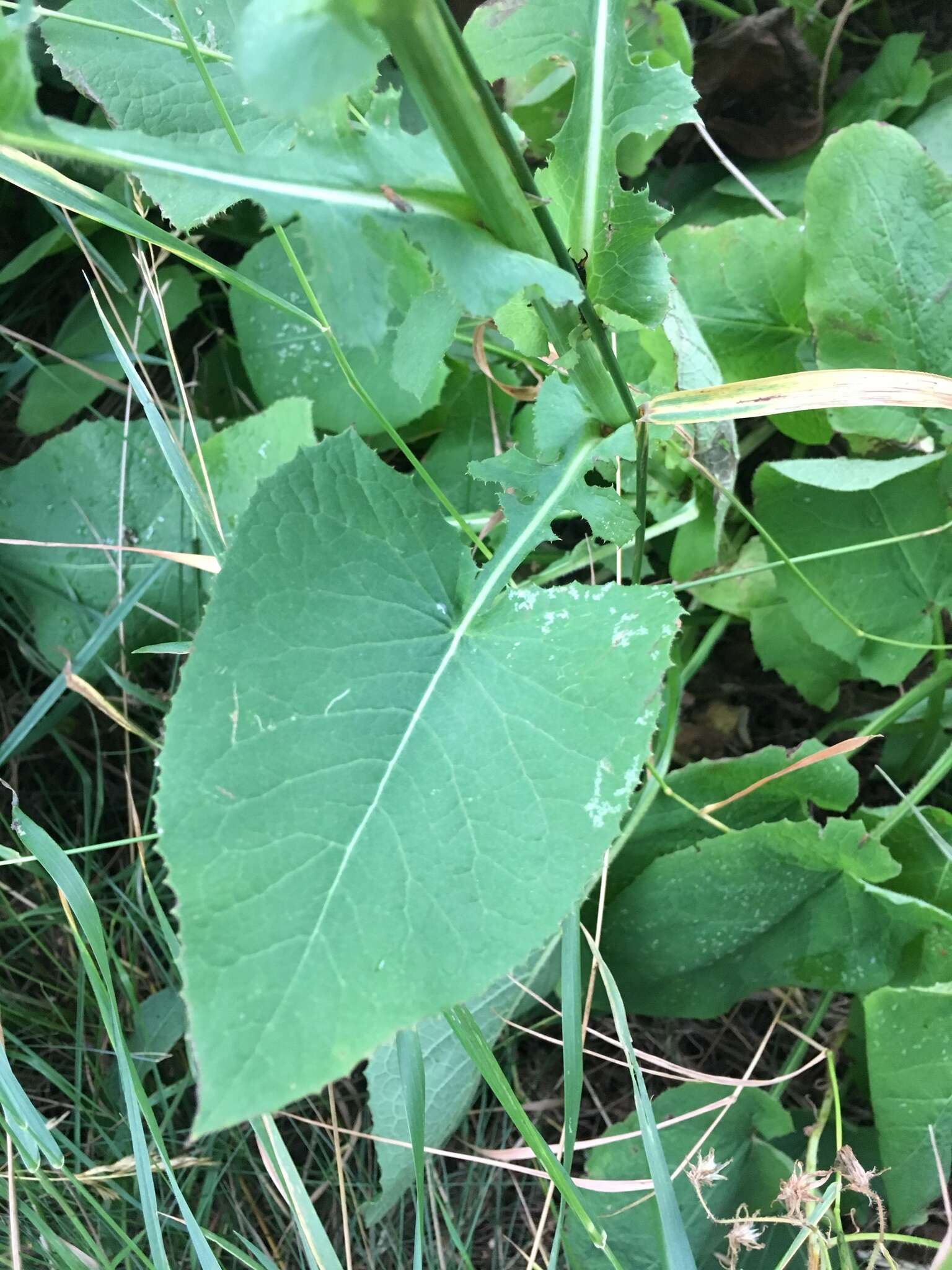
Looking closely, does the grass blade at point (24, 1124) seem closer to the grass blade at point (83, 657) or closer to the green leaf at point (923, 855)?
the grass blade at point (83, 657)

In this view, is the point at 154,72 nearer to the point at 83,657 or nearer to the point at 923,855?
the point at 83,657

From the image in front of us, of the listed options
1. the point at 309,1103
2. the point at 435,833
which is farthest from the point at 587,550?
the point at 309,1103

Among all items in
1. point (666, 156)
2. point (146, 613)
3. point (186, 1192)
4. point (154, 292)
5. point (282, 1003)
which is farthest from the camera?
point (666, 156)

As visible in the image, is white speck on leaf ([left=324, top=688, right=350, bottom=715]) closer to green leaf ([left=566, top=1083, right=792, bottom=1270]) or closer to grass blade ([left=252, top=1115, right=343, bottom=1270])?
grass blade ([left=252, top=1115, right=343, bottom=1270])

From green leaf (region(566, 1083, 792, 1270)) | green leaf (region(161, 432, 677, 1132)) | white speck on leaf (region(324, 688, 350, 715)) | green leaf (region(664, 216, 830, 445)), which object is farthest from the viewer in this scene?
green leaf (region(664, 216, 830, 445))

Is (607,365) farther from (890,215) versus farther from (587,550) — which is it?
(890,215)

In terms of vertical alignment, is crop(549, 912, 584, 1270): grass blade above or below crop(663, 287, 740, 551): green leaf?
below

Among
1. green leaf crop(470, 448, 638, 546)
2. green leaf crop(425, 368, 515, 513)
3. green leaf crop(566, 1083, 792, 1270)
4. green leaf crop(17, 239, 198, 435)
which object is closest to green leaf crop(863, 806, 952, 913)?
green leaf crop(566, 1083, 792, 1270)
